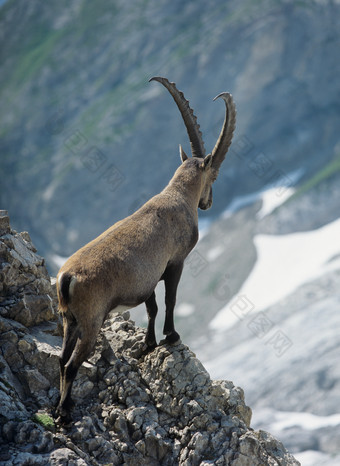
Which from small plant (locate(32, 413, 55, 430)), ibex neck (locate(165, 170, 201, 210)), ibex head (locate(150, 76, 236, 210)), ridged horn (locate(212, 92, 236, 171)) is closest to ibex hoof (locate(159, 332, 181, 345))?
ibex neck (locate(165, 170, 201, 210))

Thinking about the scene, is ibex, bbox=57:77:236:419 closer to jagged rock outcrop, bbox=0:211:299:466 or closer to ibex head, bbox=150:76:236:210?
ibex head, bbox=150:76:236:210

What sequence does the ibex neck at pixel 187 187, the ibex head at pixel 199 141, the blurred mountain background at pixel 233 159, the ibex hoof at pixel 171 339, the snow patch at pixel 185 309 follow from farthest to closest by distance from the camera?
1. the blurred mountain background at pixel 233 159
2. the snow patch at pixel 185 309
3. the ibex head at pixel 199 141
4. the ibex neck at pixel 187 187
5. the ibex hoof at pixel 171 339

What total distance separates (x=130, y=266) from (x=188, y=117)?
Answer: 6.27m

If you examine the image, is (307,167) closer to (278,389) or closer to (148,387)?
(278,389)

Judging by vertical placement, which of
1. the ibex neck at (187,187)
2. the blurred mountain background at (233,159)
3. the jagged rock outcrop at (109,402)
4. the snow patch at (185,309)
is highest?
the blurred mountain background at (233,159)

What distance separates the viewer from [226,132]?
17656 mm

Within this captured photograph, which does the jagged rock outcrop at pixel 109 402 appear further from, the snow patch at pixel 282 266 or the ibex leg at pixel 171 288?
the snow patch at pixel 282 266

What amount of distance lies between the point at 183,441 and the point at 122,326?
3.89 metres

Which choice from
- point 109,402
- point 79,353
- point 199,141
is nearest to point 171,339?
point 109,402

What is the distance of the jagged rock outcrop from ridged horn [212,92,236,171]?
5636mm

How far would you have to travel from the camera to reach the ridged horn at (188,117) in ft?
57.5

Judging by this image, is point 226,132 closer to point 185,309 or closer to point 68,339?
point 68,339

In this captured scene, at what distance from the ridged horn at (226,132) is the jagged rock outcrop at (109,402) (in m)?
5.64

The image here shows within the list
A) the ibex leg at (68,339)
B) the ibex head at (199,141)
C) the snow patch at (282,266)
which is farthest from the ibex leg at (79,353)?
the snow patch at (282,266)
